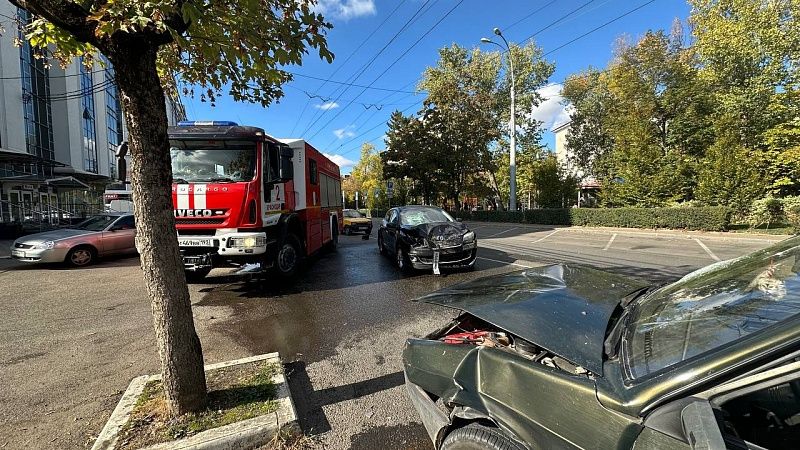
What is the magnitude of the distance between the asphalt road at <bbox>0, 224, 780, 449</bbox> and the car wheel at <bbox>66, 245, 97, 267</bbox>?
42 centimetres

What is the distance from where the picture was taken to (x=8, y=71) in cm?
2033

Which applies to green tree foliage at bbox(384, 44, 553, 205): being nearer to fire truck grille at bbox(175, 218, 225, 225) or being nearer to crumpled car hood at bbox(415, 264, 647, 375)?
fire truck grille at bbox(175, 218, 225, 225)

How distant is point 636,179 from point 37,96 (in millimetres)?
A: 36292

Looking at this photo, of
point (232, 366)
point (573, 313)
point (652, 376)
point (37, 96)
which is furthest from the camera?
point (37, 96)

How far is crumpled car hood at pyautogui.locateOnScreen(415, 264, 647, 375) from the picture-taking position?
1.69 meters

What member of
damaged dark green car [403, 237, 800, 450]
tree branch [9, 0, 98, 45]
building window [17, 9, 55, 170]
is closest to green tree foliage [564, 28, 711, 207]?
damaged dark green car [403, 237, 800, 450]

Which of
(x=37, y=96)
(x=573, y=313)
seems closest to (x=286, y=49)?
(x=573, y=313)

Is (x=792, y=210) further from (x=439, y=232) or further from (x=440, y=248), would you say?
(x=440, y=248)

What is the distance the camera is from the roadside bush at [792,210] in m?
15.1

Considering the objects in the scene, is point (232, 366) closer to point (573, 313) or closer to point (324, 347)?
point (324, 347)

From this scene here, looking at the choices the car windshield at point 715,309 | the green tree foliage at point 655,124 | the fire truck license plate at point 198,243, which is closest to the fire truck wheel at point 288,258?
the fire truck license plate at point 198,243

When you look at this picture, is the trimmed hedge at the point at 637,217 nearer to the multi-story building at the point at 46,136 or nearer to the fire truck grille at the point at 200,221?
the fire truck grille at the point at 200,221

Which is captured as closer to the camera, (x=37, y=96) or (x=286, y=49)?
(x=286, y=49)

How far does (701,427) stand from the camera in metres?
1.04
